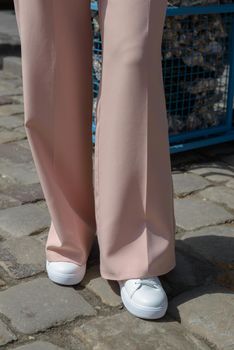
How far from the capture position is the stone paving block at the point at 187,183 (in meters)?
3.19

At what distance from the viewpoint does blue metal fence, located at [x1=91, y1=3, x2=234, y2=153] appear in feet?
11.3

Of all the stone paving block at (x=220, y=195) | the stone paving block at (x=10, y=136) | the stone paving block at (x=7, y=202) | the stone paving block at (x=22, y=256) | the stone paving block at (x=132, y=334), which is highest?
the stone paving block at (x=132, y=334)

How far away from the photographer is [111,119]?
2059 mm

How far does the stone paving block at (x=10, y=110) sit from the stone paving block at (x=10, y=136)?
0.36 meters

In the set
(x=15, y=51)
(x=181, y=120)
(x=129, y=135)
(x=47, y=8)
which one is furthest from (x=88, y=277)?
(x=15, y=51)

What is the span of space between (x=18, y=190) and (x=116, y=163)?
1168 mm

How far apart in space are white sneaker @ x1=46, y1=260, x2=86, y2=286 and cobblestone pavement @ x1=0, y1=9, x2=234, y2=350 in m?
0.03

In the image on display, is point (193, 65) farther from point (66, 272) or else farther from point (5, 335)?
point (5, 335)

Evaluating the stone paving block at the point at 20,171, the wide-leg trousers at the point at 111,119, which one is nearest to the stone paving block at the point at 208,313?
the wide-leg trousers at the point at 111,119

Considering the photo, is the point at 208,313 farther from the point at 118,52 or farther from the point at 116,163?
the point at 118,52

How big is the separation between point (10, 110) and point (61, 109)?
2339 mm

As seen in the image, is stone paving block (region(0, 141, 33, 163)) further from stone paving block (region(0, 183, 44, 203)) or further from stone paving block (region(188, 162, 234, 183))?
stone paving block (region(188, 162, 234, 183))

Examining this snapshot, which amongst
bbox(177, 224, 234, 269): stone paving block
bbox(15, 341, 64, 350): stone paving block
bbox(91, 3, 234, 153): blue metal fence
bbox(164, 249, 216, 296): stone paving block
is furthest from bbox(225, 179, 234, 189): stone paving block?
bbox(15, 341, 64, 350): stone paving block

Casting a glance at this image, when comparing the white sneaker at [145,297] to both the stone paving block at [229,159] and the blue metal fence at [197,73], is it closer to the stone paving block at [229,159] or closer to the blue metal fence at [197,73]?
the blue metal fence at [197,73]
